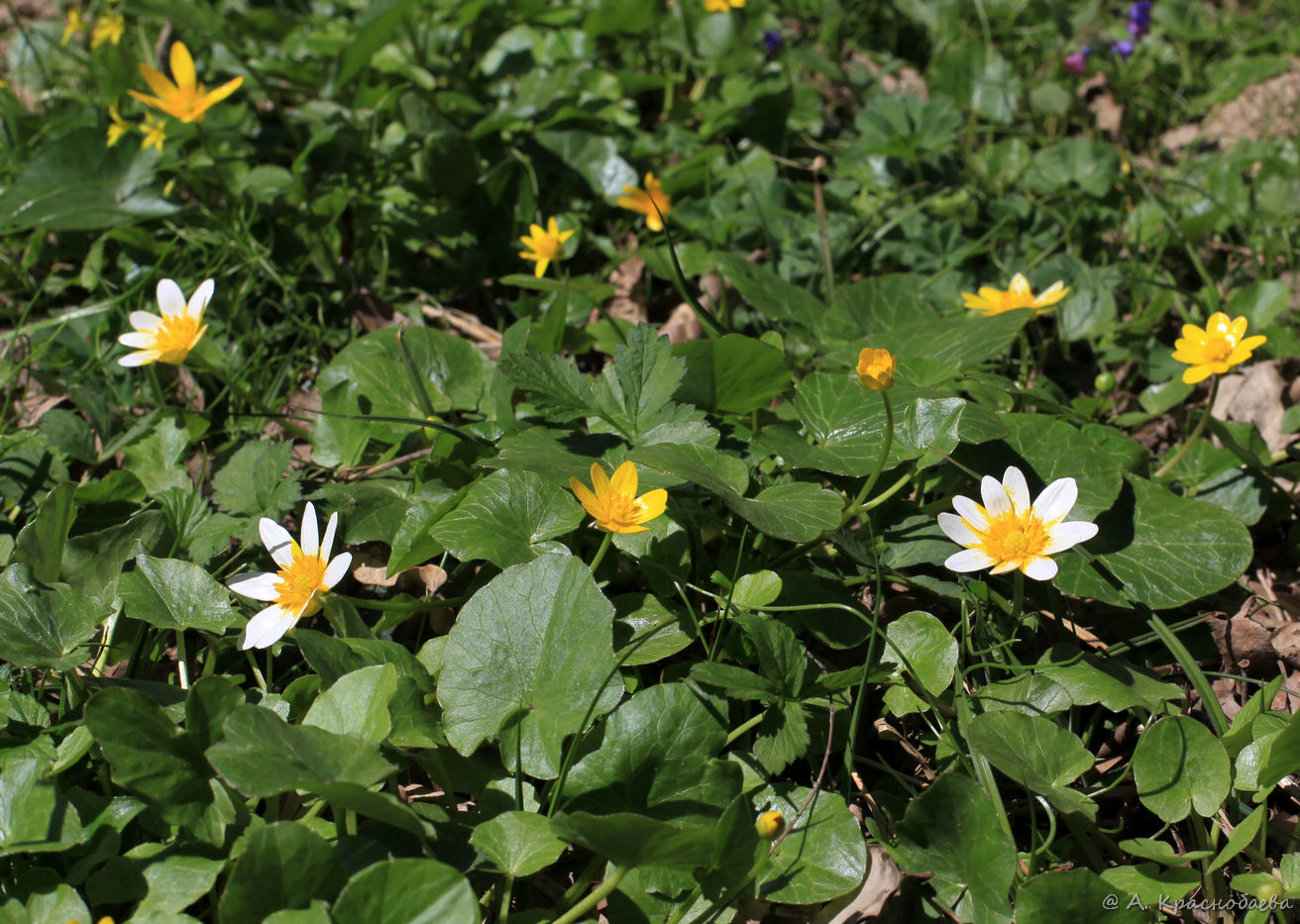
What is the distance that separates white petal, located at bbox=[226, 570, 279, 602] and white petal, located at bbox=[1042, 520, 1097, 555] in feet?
4.10

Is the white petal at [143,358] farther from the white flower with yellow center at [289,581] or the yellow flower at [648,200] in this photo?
the yellow flower at [648,200]

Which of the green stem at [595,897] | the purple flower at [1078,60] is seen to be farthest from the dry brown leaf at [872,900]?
the purple flower at [1078,60]

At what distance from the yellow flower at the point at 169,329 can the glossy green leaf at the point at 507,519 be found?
0.69 meters

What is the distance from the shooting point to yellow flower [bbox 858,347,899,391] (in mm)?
1464

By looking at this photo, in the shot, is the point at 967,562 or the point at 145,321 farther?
the point at 145,321

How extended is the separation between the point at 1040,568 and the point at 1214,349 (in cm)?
72

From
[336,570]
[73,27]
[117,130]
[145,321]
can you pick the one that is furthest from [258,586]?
[73,27]

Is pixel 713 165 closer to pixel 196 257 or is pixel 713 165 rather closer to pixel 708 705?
pixel 196 257

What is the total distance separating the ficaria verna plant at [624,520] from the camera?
4.34ft

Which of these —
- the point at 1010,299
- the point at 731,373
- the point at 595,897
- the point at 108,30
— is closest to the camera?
the point at 595,897

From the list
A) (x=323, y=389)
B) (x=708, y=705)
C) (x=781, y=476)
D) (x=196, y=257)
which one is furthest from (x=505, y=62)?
(x=708, y=705)

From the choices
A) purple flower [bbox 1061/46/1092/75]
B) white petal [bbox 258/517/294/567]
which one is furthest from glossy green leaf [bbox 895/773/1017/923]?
purple flower [bbox 1061/46/1092/75]

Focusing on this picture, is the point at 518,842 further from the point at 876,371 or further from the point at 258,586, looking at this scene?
the point at 876,371

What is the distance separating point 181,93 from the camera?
2.62 metres
